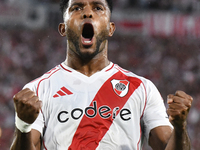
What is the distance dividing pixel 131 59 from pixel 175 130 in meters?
8.63

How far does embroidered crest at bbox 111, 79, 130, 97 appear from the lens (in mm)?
2830

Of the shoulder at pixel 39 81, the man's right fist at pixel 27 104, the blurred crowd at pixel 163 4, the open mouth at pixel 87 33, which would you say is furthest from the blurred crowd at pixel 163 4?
the man's right fist at pixel 27 104

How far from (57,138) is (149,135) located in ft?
2.41

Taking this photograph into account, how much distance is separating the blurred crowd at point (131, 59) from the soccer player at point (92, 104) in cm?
659

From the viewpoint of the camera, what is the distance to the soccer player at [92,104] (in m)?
2.62

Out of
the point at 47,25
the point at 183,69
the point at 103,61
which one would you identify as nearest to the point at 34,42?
the point at 47,25

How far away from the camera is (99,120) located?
268 cm

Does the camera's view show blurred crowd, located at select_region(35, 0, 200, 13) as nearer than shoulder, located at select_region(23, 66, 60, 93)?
No

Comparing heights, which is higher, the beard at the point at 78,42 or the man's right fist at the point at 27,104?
the beard at the point at 78,42

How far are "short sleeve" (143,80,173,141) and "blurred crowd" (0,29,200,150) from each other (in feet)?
22.5

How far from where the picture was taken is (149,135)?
2768 millimetres

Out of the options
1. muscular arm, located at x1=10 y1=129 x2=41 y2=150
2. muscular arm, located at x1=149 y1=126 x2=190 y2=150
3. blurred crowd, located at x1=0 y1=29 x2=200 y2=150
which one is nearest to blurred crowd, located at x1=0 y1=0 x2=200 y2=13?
blurred crowd, located at x1=0 y1=29 x2=200 y2=150

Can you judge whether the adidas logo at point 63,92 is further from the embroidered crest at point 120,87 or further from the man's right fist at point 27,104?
the man's right fist at point 27,104

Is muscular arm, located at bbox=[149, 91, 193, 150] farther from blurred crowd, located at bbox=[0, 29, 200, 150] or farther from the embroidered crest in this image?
blurred crowd, located at bbox=[0, 29, 200, 150]
